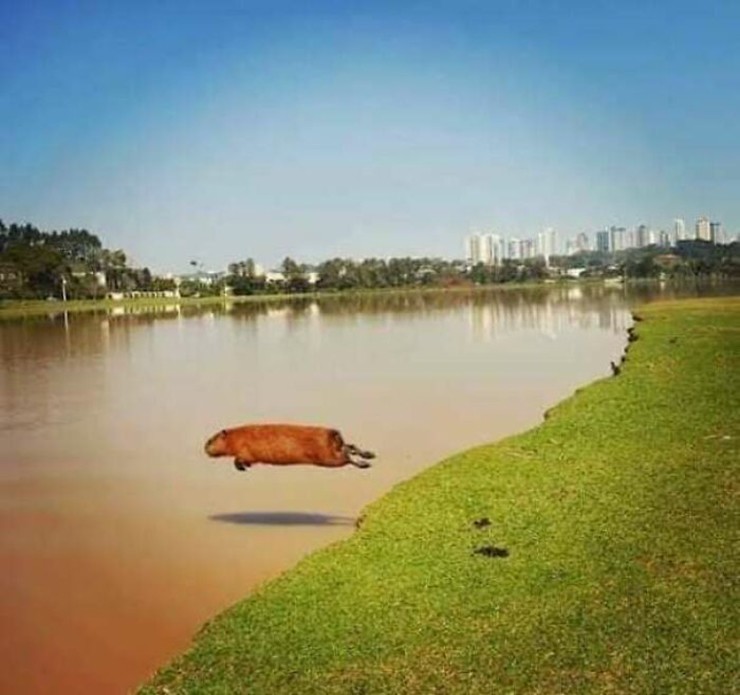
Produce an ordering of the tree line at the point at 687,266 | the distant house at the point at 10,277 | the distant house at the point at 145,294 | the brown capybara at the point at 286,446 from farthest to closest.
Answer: the tree line at the point at 687,266 → the distant house at the point at 145,294 → the distant house at the point at 10,277 → the brown capybara at the point at 286,446

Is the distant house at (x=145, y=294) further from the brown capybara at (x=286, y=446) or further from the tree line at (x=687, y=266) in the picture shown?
the brown capybara at (x=286, y=446)

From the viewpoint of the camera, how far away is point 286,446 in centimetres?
733

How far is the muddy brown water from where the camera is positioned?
6098mm

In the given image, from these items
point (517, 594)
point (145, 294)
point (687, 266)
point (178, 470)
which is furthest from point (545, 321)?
point (687, 266)

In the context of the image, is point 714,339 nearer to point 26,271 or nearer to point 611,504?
point 611,504

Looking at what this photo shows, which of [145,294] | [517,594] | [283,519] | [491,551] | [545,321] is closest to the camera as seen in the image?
[517,594]

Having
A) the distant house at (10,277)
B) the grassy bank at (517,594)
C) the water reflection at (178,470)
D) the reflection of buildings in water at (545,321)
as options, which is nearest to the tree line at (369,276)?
the distant house at (10,277)

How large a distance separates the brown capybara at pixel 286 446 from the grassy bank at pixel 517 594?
2.13ft

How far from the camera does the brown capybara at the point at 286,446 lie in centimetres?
723

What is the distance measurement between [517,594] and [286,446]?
9.16 ft

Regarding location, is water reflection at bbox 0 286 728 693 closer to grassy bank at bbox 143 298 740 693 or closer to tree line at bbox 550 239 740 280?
grassy bank at bbox 143 298 740 693

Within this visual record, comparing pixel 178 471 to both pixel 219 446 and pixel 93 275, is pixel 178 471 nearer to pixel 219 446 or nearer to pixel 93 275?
pixel 219 446

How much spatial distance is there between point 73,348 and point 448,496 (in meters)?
27.6

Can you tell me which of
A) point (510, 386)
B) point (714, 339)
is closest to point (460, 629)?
point (510, 386)
